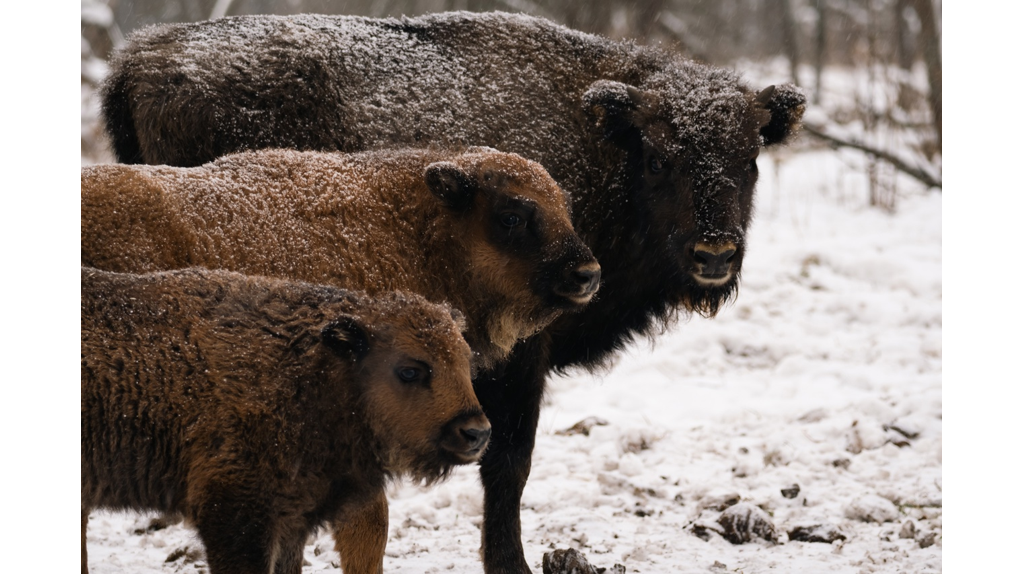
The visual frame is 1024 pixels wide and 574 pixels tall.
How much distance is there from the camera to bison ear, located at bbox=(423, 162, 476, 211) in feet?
13.9

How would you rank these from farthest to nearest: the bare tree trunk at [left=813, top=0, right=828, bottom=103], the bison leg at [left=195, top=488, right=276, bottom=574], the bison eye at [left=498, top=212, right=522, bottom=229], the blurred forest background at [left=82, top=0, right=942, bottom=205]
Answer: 1. the bare tree trunk at [left=813, top=0, right=828, bottom=103]
2. the blurred forest background at [left=82, top=0, right=942, bottom=205]
3. the bison eye at [left=498, top=212, right=522, bottom=229]
4. the bison leg at [left=195, top=488, right=276, bottom=574]

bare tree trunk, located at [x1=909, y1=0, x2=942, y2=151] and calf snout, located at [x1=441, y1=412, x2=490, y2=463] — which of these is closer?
calf snout, located at [x1=441, y1=412, x2=490, y2=463]

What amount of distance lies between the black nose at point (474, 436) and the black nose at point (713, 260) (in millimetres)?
1892

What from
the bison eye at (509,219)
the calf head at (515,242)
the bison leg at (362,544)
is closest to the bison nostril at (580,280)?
the calf head at (515,242)

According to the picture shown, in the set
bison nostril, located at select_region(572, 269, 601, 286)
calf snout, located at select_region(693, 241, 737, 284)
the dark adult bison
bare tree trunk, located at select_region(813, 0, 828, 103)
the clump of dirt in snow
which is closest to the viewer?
bison nostril, located at select_region(572, 269, 601, 286)

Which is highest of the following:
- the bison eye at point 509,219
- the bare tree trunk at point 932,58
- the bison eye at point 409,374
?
the bare tree trunk at point 932,58

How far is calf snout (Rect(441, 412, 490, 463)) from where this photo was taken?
3.32 metres

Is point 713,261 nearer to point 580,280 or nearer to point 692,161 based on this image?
point 692,161

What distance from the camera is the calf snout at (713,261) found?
483 cm

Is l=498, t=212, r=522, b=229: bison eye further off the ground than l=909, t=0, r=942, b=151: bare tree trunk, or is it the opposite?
l=909, t=0, r=942, b=151: bare tree trunk

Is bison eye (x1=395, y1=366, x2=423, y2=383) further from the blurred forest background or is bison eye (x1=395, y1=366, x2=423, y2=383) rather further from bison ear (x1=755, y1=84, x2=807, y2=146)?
the blurred forest background

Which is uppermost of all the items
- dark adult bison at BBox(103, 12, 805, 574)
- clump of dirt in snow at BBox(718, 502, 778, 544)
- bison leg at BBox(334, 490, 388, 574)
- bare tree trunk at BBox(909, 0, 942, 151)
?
bare tree trunk at BBox(909, 0, 942, 151)

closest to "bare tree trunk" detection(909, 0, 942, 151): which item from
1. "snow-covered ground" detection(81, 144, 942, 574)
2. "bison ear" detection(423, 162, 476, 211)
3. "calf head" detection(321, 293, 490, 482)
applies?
"snow-covered ground" detection(81, 144, 942, 574)

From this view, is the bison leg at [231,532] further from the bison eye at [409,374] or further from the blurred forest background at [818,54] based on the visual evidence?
the blurred forest background at [818,54]
